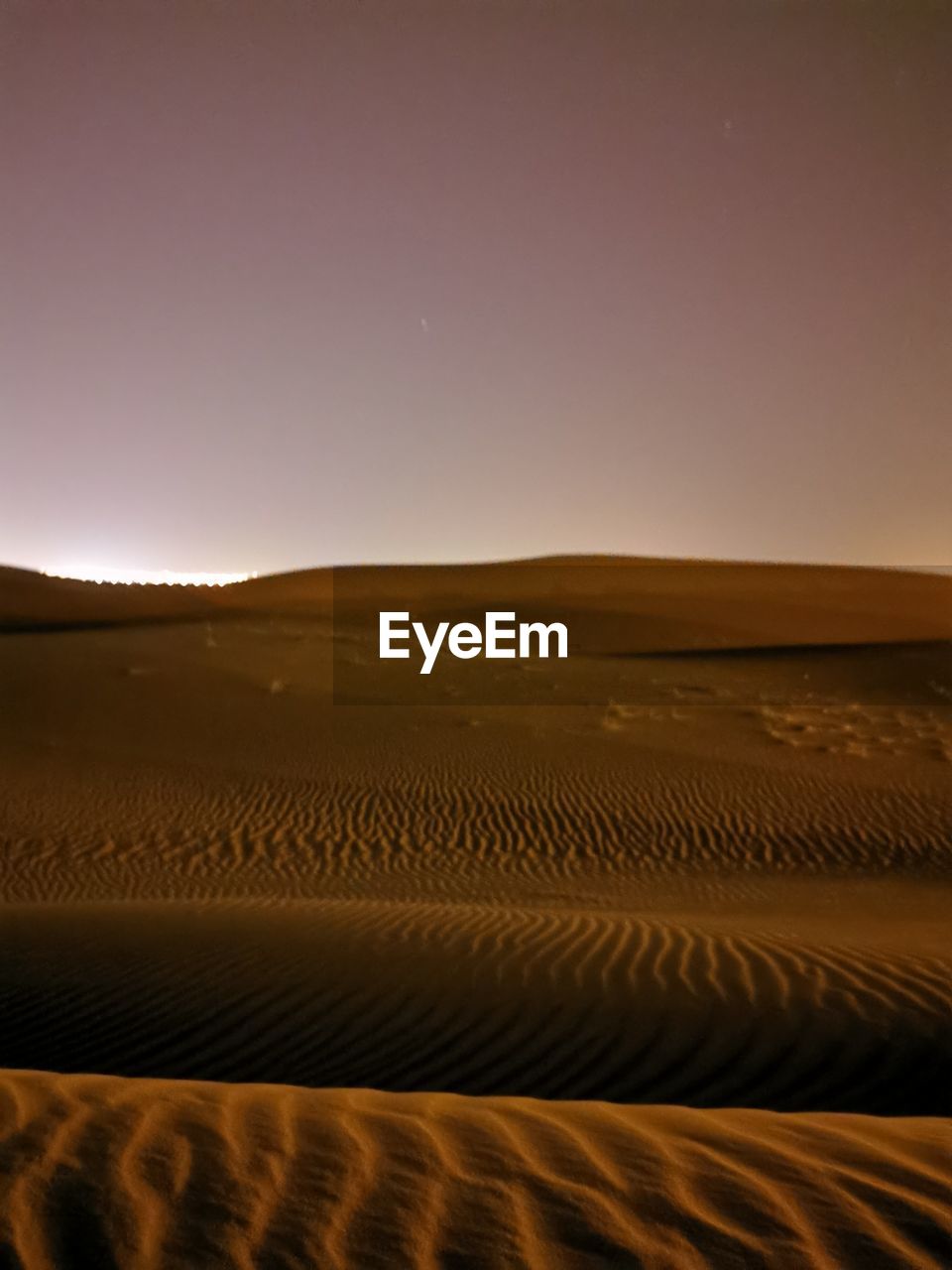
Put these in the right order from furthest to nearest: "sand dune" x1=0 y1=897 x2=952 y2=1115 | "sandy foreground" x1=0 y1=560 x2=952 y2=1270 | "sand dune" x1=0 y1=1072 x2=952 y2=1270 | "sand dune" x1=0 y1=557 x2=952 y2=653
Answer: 1. "sand dune" x1=0 y1=557 x2=952 y2=653
2. "sand dune" x1=0 y1=897 x2=952 y2=1115
3. "sandy foreground" x1=0 y1=560 x2=952 y2=1270
4. "sand dune" x1=0 y1=1072 x2=952 y2=1270

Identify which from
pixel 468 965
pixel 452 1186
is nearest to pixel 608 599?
pixel 468 965

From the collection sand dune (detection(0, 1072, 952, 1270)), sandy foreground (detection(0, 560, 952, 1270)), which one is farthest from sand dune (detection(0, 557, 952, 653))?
sand dune (detection(0, 1072, 952, 1270))

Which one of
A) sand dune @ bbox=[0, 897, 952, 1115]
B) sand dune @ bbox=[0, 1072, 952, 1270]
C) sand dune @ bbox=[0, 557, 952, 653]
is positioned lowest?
sand dune @ bbox=[0, 897, 952, 1115]

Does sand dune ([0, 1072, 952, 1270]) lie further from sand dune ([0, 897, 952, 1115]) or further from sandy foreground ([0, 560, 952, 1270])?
sand dune ([0, 897, 952, 1115])

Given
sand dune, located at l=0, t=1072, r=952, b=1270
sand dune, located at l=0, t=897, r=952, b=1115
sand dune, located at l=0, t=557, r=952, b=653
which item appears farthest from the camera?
sand dune, located at l=0, t=557, r=952, b=653

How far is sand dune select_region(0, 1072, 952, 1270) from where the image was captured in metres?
2.60

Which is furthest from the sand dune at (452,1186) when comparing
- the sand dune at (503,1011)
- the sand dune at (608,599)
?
the sand dune at (608,599)

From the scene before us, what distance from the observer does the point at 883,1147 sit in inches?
132

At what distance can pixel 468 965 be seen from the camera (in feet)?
25.3

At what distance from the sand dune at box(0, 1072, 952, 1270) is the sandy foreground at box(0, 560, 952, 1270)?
0.01 metres

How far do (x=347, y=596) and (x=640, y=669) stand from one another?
27.0 metres

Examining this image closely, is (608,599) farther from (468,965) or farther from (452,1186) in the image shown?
(452,1186)

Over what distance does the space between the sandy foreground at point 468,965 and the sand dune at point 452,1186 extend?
0.05 ft

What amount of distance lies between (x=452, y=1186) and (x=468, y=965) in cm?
483
